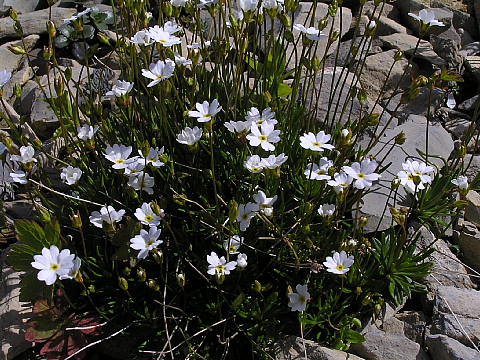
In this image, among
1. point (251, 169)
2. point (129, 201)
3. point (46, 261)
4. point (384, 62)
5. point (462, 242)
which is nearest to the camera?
point (46, 261)

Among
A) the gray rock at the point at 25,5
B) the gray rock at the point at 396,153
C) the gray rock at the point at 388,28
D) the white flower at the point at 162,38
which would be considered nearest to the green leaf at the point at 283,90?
the gray rock at the point at 396,153

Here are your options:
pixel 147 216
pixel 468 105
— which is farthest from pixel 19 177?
pixel 468 105

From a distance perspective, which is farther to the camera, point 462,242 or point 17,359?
point 462,242

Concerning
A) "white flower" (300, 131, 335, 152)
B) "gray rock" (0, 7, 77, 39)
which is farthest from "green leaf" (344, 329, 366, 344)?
"gray rock" (0, 7, 77, 39)

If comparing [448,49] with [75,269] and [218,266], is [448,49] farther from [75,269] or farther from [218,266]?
[75,269]

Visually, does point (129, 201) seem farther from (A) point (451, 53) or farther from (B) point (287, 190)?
(A) point (451, 53)

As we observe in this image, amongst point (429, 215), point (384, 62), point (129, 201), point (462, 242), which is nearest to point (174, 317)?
point (129, 201)
